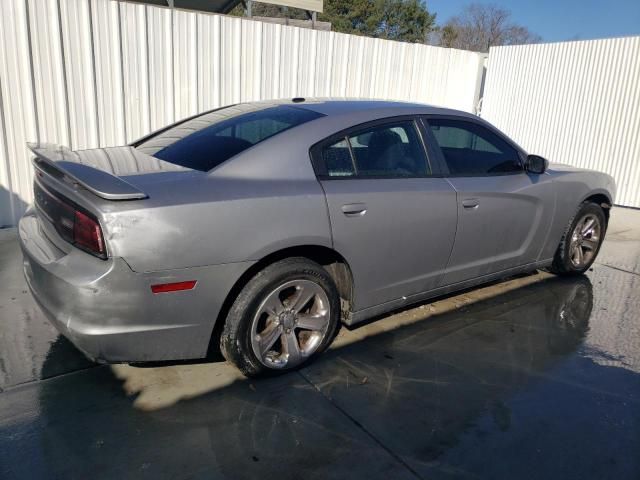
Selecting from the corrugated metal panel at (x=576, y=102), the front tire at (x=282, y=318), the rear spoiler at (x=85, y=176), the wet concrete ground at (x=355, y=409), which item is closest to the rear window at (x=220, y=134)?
the rear spoiler at (x=85, y=176)

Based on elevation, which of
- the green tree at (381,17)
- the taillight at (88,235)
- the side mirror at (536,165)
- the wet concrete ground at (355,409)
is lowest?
the wet concrete ground at (355,409)

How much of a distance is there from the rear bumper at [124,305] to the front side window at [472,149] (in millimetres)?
1903

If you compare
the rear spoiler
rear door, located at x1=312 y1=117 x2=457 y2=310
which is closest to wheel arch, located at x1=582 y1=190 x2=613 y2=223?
rear door, located at x1=312 y1=117 x2=457 y2=310

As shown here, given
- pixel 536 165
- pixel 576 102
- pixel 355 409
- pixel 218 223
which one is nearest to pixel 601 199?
pixel 536 165

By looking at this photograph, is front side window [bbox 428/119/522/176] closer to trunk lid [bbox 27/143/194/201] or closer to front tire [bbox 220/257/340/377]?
front tire [bbox 220/257/340/377]

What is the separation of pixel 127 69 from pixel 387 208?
14.5 feet

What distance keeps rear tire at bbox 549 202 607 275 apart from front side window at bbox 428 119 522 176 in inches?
41.3

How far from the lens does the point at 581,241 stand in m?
5.07

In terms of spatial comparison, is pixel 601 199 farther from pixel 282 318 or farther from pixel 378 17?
pixel 378 17

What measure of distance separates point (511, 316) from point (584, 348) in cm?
62

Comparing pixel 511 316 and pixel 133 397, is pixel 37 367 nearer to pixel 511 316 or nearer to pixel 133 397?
pixel 133 397

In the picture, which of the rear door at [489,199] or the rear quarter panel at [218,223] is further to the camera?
the rear door at [489,199]

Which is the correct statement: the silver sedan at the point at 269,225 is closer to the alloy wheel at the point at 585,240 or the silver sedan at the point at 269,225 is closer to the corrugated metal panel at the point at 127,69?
the alloy wheel at the point at 585,240

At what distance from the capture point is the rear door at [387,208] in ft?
10.4
